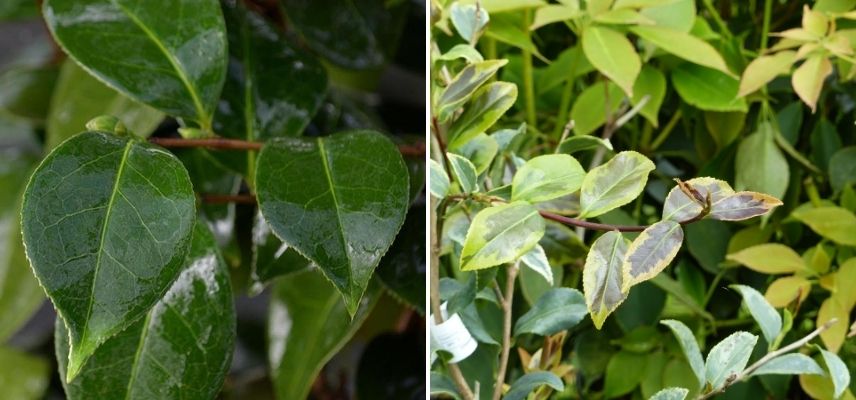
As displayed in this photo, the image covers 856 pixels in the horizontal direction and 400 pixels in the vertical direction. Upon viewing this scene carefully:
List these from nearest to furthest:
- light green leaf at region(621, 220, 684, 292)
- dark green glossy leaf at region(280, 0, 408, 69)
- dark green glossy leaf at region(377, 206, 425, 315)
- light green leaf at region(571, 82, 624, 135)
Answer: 1. light green leaf at region(621, 220, 684, 292)
2. light green leaf at region(571, 82, 624, 135)
3. dark green glossy leaf at region(377, 206, 425, 315)
4. dark green glossy leaf at region(280, 0, 408, 69)

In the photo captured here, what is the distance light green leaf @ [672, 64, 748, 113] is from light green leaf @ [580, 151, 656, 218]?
98mm

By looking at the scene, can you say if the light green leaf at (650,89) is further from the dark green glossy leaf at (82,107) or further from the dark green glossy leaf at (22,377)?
the dark green glossy leaf at (22,377)

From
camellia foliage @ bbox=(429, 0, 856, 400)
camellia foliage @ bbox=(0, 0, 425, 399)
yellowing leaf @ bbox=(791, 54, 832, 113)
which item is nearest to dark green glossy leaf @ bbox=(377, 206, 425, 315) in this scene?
camellia foliage @ bbox=(0, 0, 425, 399)

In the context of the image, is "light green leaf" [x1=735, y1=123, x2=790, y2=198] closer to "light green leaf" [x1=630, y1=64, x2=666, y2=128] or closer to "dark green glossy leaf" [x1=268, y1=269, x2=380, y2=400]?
"light green leaf" [x1=630, y1=64, x2=666, y2=128]

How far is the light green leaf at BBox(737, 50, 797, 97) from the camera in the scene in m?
0.33

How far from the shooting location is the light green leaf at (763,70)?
0.33 meters

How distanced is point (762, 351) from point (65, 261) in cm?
26

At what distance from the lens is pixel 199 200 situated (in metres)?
0.49

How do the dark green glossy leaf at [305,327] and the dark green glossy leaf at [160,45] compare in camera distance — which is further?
the dark green glossy leaf at [305,327]

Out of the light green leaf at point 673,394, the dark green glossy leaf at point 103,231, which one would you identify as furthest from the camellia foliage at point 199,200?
the light green leaf at point 673,394

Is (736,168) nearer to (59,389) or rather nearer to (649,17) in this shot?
(649,17)

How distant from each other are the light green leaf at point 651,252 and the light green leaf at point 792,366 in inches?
3.2

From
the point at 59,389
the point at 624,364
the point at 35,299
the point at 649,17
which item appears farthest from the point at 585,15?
the point at 59,389

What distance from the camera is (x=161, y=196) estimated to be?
1.01 ft
